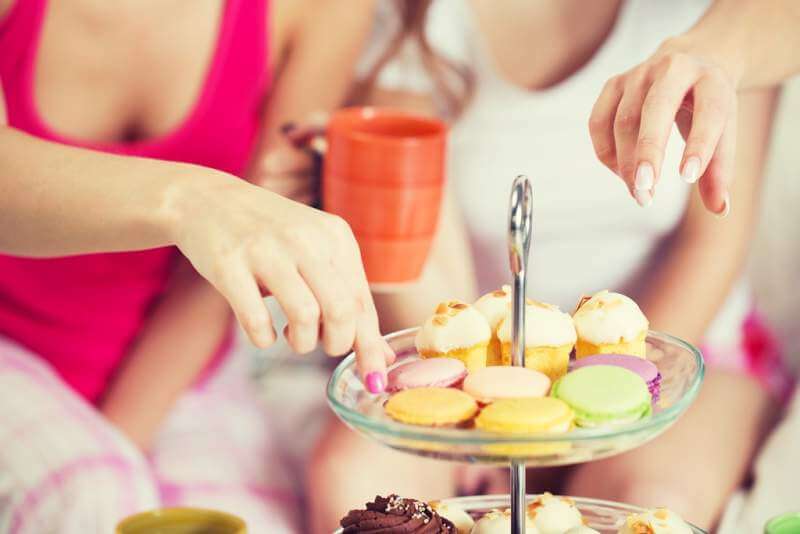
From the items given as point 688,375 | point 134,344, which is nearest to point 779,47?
point 688,375

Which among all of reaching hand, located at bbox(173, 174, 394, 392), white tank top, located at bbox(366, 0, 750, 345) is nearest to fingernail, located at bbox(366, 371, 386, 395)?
reaching hand, located at bbox(173, 174, 394, 392)

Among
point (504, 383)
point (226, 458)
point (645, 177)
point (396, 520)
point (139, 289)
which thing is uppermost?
point (645, 177)

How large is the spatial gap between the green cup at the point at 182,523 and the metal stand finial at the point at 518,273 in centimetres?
21

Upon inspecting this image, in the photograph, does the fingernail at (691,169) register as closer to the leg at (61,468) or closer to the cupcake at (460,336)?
the cupcake at (460,336)

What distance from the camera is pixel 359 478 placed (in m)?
1.26

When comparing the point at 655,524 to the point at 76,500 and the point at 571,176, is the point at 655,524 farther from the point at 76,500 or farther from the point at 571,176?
the point at 571,176

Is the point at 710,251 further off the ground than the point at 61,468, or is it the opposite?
the point at 710,251

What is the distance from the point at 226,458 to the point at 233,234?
729 mm

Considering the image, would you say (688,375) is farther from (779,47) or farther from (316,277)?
(779,47)

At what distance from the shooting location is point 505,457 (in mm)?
610

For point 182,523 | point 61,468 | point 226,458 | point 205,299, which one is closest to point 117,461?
point 61,468

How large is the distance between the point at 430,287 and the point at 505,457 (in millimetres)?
792

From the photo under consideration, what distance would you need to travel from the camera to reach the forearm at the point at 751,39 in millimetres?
939

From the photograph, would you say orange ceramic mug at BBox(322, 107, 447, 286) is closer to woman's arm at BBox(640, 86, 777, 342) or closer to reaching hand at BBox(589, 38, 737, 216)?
reaching hand at BBox(589, 38, 737, 216)
